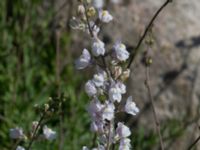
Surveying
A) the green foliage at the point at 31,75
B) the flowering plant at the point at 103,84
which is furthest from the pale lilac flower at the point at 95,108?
the green foliage at the point at 31,75

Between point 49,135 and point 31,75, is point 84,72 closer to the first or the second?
point 31,75

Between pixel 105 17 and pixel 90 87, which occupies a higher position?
pixel 105 17

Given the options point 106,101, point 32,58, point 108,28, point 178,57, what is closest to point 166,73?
point 178,57

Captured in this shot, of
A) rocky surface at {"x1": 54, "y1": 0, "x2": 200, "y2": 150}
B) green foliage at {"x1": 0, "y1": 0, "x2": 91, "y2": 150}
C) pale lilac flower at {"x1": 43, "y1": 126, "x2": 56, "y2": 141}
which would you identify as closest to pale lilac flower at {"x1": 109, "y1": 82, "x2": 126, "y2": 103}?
pale lilac flower at {"x1": 43, "y1": 126, "x2": 56, "y2": 141}

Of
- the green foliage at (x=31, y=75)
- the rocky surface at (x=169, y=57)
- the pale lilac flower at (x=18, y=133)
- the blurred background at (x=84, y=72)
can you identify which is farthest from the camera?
the rocky surface at (x=169, y=57)

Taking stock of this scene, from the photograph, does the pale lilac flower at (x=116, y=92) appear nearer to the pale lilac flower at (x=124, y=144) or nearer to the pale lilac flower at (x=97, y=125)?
the pale lilac flower at (x=97, y=125)

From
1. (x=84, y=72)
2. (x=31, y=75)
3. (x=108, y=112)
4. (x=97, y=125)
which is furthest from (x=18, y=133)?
(x=84, y=72)

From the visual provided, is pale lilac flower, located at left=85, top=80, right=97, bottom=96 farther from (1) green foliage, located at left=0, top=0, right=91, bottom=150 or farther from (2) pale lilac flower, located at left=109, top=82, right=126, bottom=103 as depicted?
(1) green foliage, located at left=0, top=0, right=91, bottom=150

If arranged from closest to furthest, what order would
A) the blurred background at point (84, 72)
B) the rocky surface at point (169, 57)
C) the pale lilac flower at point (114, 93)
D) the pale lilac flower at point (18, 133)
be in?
the pale lilac flower at point (114, 93), the pale lilac flower at point (18, 133), the blurred background at point (84, 72), the rocky surface at point (169, 57)
